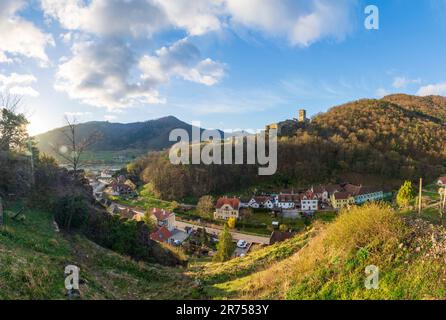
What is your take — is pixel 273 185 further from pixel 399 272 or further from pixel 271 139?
pixel 399 272

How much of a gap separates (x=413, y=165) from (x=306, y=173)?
88.6 ft

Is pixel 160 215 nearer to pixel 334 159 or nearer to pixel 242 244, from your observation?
pixel 242 244

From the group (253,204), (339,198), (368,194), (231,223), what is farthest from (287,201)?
(368,194)

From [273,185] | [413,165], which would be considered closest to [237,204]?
[273,185]

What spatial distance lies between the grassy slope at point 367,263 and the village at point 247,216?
22.3 metres

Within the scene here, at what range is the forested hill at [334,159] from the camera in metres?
64.4

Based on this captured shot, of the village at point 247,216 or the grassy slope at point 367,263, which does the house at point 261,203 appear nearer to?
the village at point 247,216

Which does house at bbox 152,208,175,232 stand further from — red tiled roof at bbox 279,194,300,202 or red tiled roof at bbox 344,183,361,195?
red tiled roof at bbox 344,183,361,195

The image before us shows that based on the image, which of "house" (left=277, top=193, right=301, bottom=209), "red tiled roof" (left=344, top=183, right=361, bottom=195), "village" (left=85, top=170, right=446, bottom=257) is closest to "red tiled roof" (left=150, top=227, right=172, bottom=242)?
"village" (left=85, top=170, right=446, bottom=257)

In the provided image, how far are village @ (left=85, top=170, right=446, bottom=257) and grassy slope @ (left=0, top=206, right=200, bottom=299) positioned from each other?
19.2 metres

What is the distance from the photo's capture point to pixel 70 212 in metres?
14.1

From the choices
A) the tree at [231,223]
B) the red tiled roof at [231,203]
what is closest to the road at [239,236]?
the tree at [231,223]

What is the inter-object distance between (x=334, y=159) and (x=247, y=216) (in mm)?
41807

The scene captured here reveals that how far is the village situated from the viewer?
3449 cm
